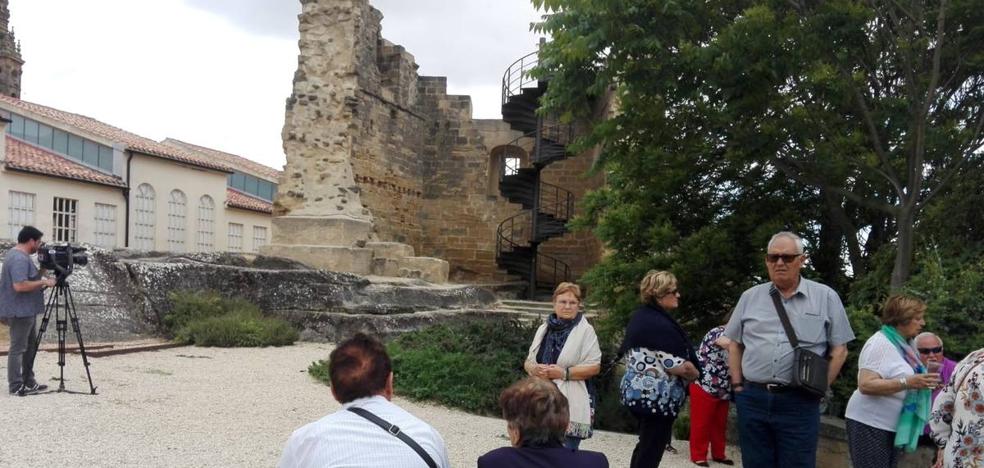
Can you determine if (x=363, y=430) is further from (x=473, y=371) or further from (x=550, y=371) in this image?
(x=473, y=371)

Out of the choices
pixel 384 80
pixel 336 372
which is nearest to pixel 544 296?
pixel 384 80

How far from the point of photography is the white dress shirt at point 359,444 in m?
2.60

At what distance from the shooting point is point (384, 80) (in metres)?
20.7

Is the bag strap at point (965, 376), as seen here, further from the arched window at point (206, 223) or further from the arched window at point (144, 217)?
the arched window at point (206, 223)

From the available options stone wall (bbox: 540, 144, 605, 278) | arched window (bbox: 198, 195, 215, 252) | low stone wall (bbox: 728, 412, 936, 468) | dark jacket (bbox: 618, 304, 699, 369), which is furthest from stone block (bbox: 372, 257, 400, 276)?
arched window (bbox: 198, 195, 215, 252)

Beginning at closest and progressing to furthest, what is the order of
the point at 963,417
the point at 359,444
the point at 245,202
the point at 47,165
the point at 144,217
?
the point at 359,444 → the point at 963,417 → the point at 47,165 → the point at 144,217 → the point at 245,202

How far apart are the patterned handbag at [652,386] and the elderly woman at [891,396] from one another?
3.26 feet

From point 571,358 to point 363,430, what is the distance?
8.00ft

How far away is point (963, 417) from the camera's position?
3.74 meters

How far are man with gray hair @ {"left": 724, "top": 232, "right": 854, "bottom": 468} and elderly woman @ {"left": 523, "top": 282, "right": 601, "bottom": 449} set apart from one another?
2.94 ft

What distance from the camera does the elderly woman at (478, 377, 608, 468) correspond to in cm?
289

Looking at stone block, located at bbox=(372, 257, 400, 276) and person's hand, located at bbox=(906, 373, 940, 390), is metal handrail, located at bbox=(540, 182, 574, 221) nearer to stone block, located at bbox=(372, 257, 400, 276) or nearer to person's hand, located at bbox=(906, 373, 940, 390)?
stone block, located at bbox=(372, 257, 400, 276)

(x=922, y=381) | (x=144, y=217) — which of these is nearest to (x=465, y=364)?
(x=922, y=381)

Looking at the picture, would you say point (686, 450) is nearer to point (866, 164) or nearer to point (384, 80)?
point (866, 164)
